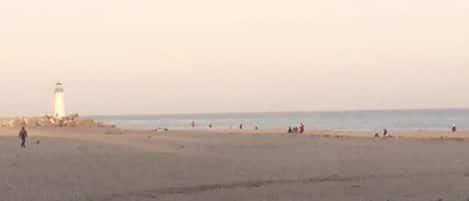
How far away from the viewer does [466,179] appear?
2461cm

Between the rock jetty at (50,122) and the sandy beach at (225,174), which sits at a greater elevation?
the rock jetty at (50,122)

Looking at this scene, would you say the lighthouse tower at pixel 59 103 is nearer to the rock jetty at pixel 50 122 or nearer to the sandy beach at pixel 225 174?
the rock jetty at pixel 50 122

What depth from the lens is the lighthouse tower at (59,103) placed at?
3179 inches

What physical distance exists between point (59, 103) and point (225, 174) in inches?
2311

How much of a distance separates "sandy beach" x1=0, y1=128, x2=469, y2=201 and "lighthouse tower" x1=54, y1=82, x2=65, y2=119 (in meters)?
43.3

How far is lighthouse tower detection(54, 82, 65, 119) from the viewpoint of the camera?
265ft

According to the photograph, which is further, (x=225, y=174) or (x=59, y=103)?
(x=59, y=103)

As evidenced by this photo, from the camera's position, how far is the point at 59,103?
8275 centimetres

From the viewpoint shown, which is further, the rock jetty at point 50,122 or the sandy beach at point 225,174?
the rock jetty at point 50,122

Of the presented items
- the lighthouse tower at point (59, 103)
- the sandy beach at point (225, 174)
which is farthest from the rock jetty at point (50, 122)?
the sandy beach at point (225, 174)

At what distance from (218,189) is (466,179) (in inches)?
282

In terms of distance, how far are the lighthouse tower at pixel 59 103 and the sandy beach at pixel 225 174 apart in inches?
1705

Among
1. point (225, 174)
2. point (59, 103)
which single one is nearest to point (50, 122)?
point (59, 103)

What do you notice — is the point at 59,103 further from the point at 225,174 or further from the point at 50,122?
the point at 225,174
